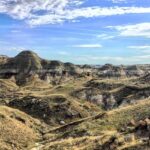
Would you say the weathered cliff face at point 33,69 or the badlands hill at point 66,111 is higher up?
the weathered cliff face at point 33,69

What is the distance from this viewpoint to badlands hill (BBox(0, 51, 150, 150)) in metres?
46.6

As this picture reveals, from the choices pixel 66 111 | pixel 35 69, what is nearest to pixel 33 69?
pixel 35 69

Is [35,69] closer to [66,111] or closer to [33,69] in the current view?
[33,69]

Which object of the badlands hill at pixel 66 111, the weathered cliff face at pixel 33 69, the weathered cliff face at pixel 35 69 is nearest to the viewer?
the badlands hill at pixel 66 111

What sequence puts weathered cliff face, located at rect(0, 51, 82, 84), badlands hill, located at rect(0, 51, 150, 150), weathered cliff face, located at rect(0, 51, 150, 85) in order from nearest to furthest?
badlands hill, located at rect(0, 51, 150, 150), weathered cliff face, located at rect(0, 51, 150, 85), weathered cliff face, located at rect(0, 51, 82, 84)

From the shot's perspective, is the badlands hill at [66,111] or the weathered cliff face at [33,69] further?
the weathered cliff face at [33,69]

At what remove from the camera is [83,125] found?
59531 millimetres

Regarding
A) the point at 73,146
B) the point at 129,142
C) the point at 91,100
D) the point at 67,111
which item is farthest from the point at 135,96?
the point at 129,142

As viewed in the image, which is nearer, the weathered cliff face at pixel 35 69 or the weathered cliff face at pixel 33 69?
the weathered cliff face at pixel 35 69

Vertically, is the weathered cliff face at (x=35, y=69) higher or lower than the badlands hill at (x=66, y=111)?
higher

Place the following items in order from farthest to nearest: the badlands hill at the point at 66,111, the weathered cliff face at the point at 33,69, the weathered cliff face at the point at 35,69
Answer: the weathered cliff face at the point at 33,69, the weathered cliff face at the point at 35,69, the badlands hill at the point at 66,111

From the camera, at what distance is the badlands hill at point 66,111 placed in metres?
46.6

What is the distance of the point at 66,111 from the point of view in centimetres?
9281

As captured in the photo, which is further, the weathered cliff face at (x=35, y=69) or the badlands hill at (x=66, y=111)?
the weathered cliff face at (x=35, y=69)
